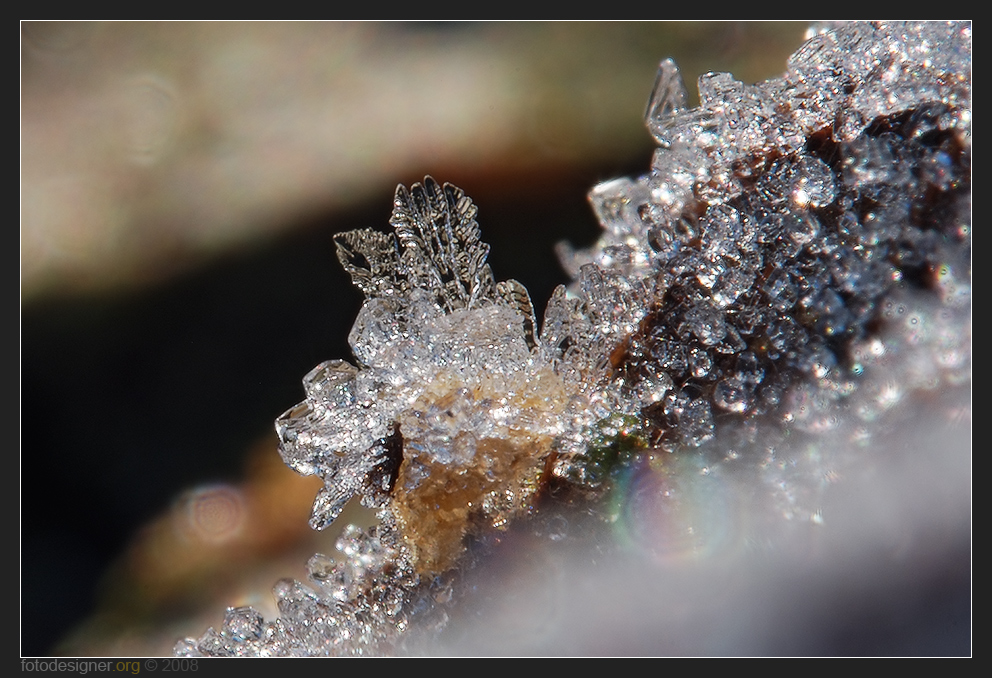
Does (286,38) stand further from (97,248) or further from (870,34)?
(870,34)

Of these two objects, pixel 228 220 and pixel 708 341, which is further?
pixel 228 220

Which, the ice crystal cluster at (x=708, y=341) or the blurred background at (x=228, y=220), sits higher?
the blurred background at (x=228, y=220)

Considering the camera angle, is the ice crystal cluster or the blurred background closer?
the ice crystal cluster

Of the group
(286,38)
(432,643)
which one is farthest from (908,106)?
(286,38)

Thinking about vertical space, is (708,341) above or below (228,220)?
below

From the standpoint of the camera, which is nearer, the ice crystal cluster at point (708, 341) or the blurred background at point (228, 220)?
the ice crystal cluster at point (708, 341)
